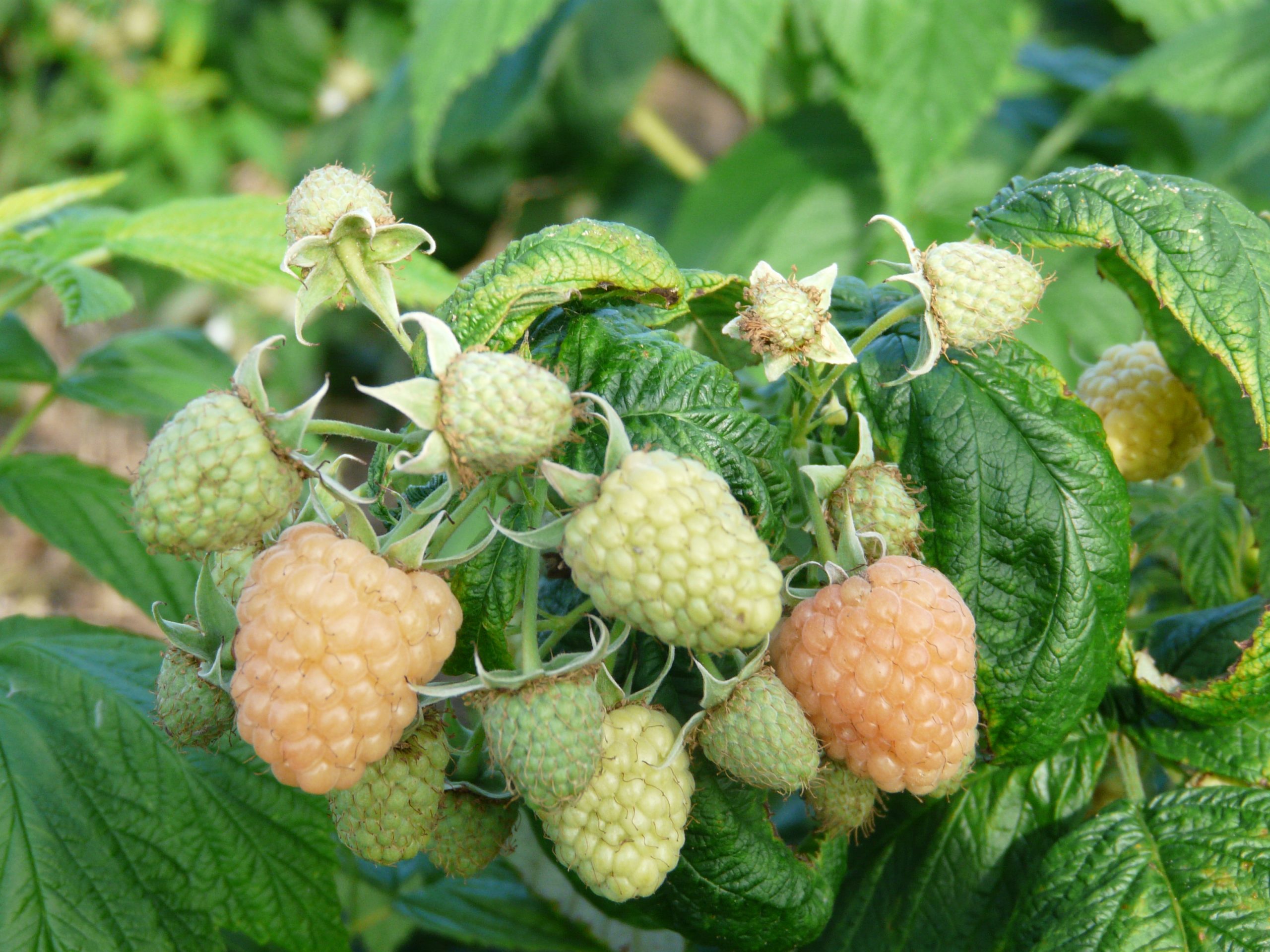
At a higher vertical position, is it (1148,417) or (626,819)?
(1148,417)

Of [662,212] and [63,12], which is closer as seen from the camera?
[662,212]

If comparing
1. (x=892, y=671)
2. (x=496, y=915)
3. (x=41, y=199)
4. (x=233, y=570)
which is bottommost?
(x=496, y=915)

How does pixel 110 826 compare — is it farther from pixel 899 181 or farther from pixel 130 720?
pixel 899 181

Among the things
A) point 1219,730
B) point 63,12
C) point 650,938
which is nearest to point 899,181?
point 1219,730

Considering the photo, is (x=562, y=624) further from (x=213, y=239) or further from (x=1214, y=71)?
(x=1214, y=71)

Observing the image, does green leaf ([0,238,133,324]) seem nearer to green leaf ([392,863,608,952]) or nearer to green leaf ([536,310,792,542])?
green leaf ([536,310,792,542])

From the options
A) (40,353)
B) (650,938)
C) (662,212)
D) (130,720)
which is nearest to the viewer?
(130,720)

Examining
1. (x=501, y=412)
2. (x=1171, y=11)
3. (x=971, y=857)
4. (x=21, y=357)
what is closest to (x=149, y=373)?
(x=21, y=357)
